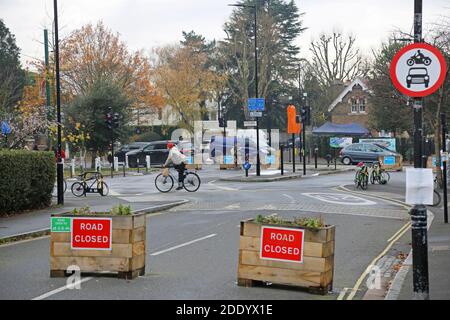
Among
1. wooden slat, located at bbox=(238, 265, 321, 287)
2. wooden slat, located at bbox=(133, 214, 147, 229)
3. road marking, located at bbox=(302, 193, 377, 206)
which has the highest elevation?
wooden slat, located at bbox=(133, 214, 147, 229)

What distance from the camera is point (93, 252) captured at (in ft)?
31.7

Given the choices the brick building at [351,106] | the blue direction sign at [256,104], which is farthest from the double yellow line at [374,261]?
the brick building at [351,106]

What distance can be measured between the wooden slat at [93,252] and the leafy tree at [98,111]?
37.9m

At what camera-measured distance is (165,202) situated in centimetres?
2236

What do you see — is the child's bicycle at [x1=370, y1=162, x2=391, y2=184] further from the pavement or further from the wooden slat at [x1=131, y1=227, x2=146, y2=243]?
the wooden slat at [x1=131, y1=227, x2=146, y2=243]

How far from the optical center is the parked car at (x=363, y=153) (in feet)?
167

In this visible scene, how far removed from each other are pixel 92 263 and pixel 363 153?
4354 cm

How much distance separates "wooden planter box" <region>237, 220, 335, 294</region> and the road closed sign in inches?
78.6

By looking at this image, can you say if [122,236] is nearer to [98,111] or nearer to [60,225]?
[60,225]

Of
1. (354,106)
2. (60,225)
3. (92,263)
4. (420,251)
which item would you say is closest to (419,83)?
(420,251)

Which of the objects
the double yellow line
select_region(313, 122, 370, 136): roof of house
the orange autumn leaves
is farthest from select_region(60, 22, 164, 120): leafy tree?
the double yellow line

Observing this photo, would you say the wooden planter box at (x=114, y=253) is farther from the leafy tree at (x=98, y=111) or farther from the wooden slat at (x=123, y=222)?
the leafy tree at (x=98, y=111)

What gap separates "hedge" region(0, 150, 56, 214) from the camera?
60.0 feet

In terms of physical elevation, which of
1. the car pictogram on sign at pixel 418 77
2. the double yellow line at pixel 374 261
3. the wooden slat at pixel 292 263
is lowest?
the double yellow line at pixel 374 261
